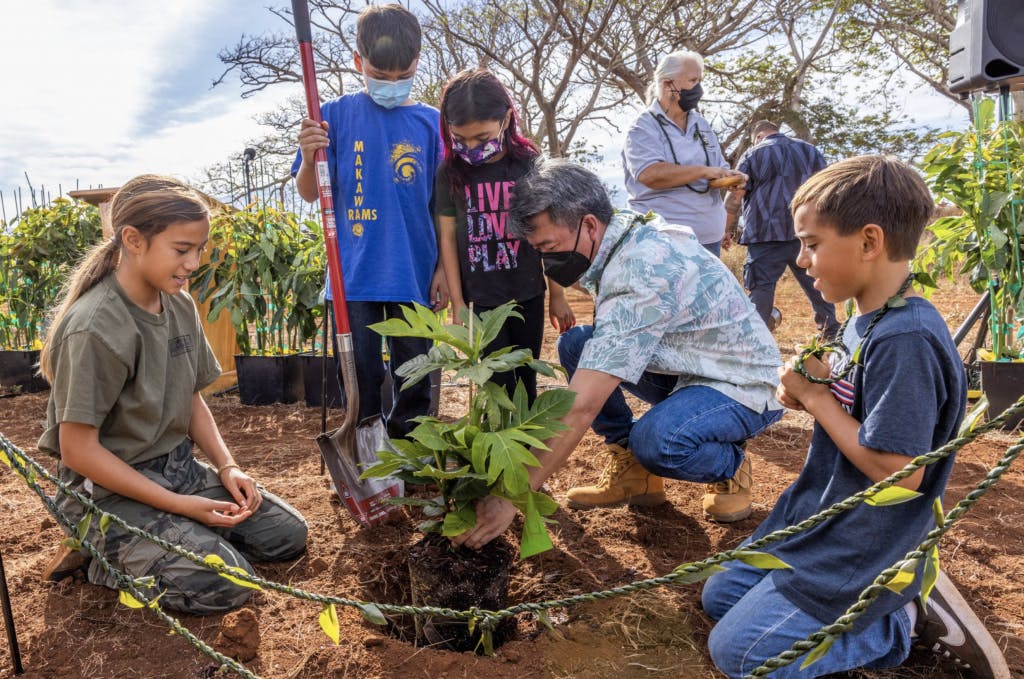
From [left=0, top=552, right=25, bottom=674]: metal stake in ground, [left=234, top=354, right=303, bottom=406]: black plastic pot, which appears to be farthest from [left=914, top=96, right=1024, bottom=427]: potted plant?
[left=0, top=552, right=25, bottom=674]: metal stake in ground

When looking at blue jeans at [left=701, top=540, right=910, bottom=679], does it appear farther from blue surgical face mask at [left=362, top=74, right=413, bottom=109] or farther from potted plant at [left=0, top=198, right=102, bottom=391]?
potted plant at [left=0, top=198, right=102, bottom=391]

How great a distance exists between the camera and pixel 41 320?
5383 mm

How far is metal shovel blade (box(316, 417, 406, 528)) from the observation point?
247 cm

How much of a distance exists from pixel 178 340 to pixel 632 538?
1635 mm

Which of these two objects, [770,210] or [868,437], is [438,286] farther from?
[770,210]

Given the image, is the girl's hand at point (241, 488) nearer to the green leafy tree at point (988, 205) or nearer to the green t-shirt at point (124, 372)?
the green t-shirt at point (124, 372)

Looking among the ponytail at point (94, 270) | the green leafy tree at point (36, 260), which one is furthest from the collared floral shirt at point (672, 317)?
the green leafy tree at point (36, 260)

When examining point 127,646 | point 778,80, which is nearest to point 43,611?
point 127,646

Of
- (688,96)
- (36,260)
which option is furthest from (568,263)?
(36,260)

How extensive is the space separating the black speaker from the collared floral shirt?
2.22 metres

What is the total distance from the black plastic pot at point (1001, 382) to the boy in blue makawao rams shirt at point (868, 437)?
7.26 feet

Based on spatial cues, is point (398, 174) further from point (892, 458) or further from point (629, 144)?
point (892, 458)

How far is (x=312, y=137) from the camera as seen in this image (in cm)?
260

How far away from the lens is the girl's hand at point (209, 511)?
2.05 meters
